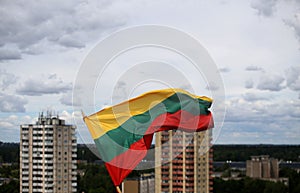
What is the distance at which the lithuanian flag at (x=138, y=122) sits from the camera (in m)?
7.49

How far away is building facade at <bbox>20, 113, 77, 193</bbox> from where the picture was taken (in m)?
28.8

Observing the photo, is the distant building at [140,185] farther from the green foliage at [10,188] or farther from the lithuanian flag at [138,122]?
the lithuanian flag at [138,122]

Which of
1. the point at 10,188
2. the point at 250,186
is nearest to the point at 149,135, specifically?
the point at 10,188

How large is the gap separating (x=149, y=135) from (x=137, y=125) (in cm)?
20

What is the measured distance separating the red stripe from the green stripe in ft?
0.17

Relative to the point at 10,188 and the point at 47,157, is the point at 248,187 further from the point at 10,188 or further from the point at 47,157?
the point at 47,157

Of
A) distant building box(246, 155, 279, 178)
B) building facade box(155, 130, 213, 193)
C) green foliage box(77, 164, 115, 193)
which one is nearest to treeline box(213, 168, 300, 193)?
distant building box(246, 155, 279, 178)

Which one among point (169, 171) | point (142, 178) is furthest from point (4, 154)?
point (169, 171)

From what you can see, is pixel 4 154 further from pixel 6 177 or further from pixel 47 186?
pixel 47 186

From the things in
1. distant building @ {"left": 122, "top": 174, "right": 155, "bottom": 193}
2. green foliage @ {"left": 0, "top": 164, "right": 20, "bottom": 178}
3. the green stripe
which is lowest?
distant building @ {"left": 122, "top": 174, "right": 155, "bottom": 193}

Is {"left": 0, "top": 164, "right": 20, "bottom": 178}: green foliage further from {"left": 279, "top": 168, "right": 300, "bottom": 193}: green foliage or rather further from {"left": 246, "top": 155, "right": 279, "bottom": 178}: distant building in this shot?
{"left": 279, "top": 168, "right": 300, "bottom": 193}: green foliage

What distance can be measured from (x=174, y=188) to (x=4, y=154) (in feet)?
118

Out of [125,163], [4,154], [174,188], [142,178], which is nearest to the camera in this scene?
[125,163]

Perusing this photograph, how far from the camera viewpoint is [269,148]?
86.2m
